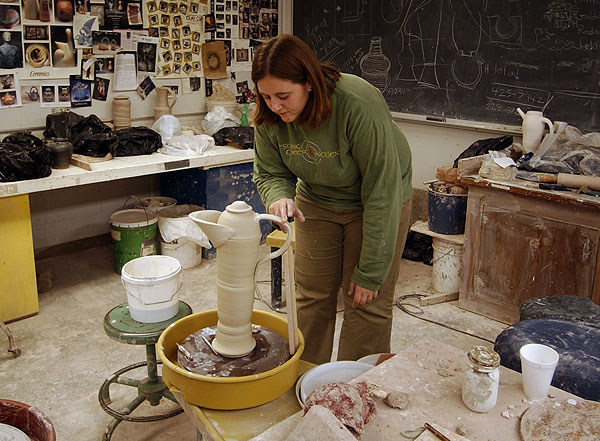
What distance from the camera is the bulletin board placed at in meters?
3.77

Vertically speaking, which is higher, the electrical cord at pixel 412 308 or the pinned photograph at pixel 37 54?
the pinned photograph at pixel 37 54

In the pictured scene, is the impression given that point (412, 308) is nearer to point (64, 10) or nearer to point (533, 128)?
point (533, 128)

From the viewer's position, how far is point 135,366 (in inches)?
109

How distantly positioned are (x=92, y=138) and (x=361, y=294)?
2354 millimetres

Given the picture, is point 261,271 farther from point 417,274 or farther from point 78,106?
point 78,106

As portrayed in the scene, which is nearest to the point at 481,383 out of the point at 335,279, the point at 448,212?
the point at 335,279

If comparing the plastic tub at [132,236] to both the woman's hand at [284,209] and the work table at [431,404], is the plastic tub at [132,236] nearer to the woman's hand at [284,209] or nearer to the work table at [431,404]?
the woman's hand at [284,209]

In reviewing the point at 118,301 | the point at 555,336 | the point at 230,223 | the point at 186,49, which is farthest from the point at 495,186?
the point at 186,49

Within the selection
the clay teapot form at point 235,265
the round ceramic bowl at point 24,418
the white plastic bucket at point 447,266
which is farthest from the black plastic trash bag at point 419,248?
the round ceramic bowl at point 24,418

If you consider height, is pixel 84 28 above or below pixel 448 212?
above

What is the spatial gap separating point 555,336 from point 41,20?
3.52 m

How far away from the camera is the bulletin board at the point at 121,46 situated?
12.4 feet

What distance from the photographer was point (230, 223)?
5.47ft

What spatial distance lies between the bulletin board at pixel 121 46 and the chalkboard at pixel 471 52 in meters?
0.65
